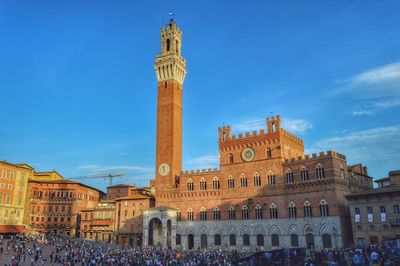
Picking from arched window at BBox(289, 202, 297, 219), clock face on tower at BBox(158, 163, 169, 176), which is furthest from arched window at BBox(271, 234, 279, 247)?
clock face on tower at BBox(158, 163, 169, 176)

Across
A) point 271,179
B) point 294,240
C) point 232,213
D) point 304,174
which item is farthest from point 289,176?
point 232,213

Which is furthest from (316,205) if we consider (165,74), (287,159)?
(165,74)

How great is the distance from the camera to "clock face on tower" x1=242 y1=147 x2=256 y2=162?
55062mm

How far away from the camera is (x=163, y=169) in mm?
63500

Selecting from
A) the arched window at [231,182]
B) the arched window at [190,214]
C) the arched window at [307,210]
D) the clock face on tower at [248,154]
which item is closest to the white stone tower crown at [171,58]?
the clock face on tower at [248,154]

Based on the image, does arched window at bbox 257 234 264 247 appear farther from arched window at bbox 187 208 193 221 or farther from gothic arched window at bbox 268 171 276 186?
arched window at bbox 187 208 193 221

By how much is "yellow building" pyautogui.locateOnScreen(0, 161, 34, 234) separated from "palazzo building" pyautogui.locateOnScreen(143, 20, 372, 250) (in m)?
24.1

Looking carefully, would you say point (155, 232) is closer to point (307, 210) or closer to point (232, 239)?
point (232, 239)

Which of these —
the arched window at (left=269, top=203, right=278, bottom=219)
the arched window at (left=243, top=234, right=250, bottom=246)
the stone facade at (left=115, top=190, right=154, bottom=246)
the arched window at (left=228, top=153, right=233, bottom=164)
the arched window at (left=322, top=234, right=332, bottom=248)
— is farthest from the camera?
the stone facade at (left=115, top=190, right=154, bottom=246)

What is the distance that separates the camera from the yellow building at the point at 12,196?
196 ft

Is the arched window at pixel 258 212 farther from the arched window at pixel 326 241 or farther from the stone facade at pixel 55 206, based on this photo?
the stone facade at pixel 55 206

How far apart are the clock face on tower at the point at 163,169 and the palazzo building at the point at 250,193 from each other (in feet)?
0.30

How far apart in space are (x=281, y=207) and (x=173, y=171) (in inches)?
825

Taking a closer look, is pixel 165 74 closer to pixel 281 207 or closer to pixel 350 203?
pixel 281 207
